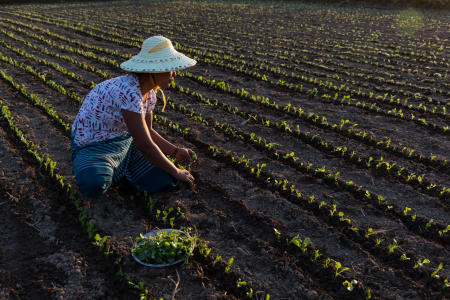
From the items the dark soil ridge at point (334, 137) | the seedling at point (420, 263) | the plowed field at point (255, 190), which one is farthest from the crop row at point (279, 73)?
the seedling at point (420, 263)

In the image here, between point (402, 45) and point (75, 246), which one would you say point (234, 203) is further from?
point (402, 45)

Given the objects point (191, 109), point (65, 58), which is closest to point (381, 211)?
point (191, 109)

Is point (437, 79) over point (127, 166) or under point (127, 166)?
over

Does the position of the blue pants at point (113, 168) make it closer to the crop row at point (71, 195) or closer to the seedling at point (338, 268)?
the crop row at point (71, 195)

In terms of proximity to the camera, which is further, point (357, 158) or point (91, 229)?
point (357, 158)

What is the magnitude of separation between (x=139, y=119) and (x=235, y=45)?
28.7 feet

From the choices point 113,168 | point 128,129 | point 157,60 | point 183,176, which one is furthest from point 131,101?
point 183,176

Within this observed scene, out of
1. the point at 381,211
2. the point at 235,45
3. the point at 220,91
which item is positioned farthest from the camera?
the point at 235,45

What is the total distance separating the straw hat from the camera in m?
3.33

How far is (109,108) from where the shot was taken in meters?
3.62

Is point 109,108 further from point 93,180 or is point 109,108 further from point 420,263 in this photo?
point 420,263

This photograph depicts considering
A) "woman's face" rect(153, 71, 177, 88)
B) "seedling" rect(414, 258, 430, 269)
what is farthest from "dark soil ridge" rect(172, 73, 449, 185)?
"woman's face" rect(153, 71, 177, 88)

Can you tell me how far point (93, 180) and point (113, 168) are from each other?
0.82 ft

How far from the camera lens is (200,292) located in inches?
112
